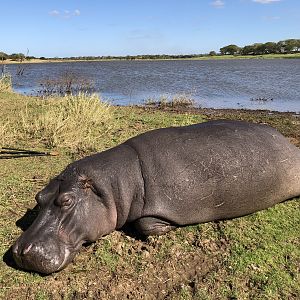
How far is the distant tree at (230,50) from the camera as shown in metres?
107

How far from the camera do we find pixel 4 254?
14.1 ft

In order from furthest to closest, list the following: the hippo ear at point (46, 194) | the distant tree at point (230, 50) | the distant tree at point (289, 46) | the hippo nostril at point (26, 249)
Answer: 1. the distant tree at point (230, 50)
2. the distant tree at point (289, 46)
3. the hippo ear at point (46, 194)
4. the hippo nostril at point (26, 249)

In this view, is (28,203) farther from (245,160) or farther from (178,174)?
(245,160)

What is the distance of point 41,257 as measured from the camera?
3805mm

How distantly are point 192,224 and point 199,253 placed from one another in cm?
48

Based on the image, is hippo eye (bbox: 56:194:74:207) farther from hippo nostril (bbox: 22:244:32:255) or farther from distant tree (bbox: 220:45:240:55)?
distant tree (bbox: 220:45:240:55)

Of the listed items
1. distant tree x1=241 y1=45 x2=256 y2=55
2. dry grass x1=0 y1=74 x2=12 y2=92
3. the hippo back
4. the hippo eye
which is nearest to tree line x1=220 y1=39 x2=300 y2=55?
distant tree x1=241 y1=45 x2=256 y2=55

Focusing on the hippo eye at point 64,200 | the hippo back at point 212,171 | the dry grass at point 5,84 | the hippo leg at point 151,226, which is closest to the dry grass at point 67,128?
the hippo back at point 212,171

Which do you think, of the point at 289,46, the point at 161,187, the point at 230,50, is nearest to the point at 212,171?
the point at 161,187

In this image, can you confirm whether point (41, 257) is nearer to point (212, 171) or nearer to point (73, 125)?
point (212, 171)

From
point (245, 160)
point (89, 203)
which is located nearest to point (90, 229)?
point (89, 203)

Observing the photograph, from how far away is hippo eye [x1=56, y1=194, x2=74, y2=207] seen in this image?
4.06 m

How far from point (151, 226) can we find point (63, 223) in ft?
3.07

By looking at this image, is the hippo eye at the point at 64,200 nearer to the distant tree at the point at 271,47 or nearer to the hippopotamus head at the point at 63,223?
the hippopotamus head at the point at 63,223
